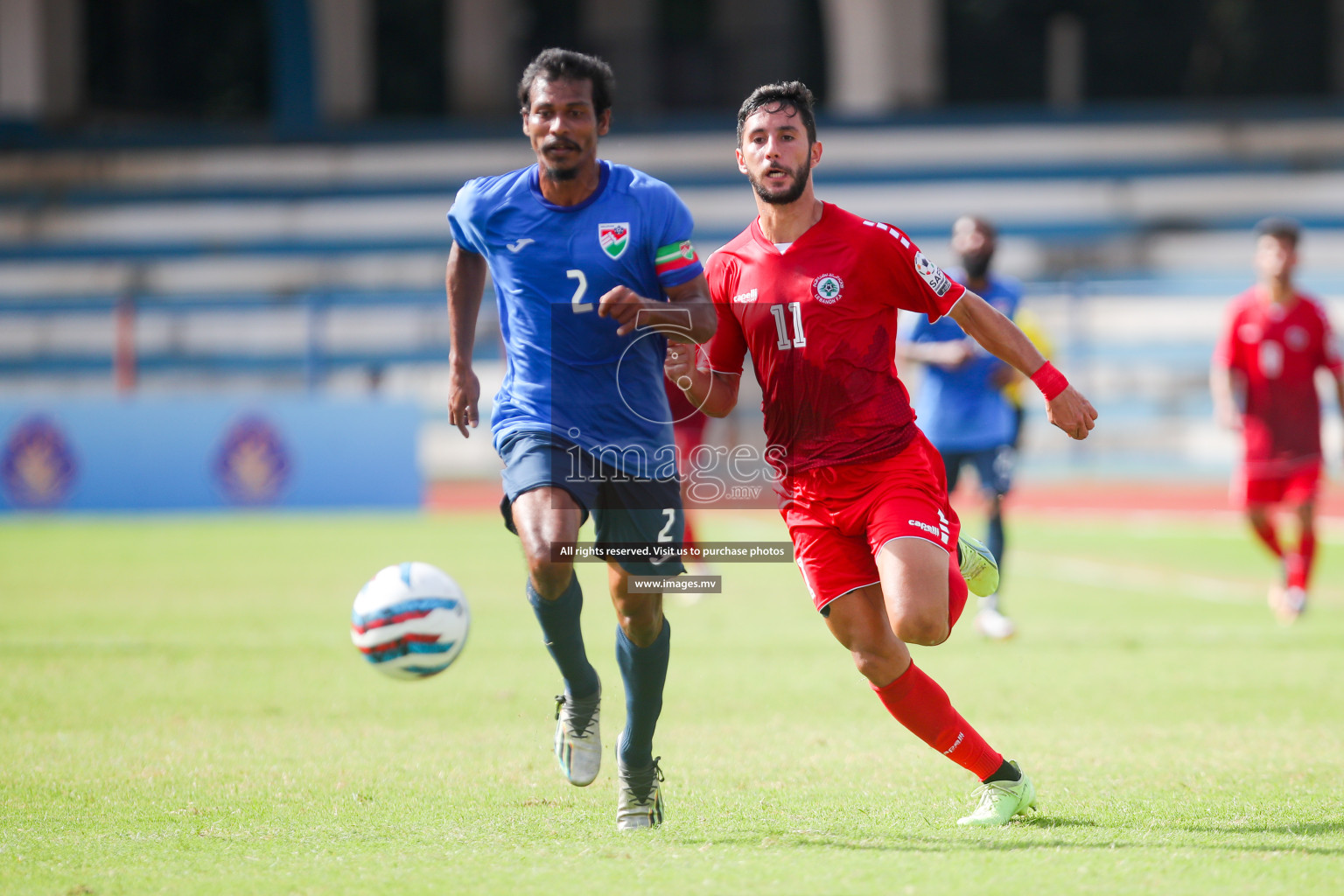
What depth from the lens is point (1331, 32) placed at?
1222 inches

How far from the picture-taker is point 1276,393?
10367 mm

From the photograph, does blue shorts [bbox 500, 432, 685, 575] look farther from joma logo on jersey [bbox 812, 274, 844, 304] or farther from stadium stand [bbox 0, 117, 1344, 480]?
stadium stand [bbox 0, 117, 1344, 480]

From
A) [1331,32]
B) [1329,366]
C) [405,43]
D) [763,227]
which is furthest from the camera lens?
[405,43]

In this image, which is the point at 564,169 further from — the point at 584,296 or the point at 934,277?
the point at 934,277

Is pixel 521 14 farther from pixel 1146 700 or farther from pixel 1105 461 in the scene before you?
pixel 1146 700

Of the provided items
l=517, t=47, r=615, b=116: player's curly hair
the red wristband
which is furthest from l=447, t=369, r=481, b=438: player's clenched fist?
the red wristband

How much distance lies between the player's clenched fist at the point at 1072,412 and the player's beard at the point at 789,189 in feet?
3.43

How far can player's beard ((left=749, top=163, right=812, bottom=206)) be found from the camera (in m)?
4.68

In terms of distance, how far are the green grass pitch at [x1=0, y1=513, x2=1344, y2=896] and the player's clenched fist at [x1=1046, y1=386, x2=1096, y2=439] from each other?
121cm

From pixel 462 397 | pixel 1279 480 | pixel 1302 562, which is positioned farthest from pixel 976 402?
pixel 462 397

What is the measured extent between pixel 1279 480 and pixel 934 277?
660 cm

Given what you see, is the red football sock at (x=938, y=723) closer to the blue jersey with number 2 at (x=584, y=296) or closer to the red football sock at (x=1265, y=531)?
the blue jersey with number 2 at (x=584, y=296)

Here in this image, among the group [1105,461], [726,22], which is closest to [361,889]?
[1105,461]

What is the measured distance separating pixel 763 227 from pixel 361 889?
2443 millimetres
